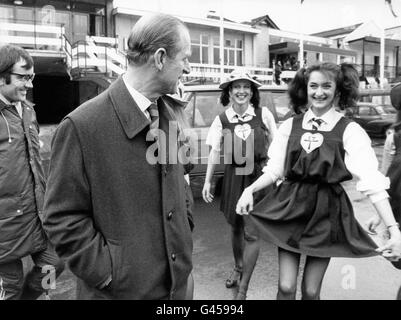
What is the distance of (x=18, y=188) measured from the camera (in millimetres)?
2631

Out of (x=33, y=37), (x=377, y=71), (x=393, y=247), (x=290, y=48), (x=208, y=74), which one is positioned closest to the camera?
(x=393, y=247)

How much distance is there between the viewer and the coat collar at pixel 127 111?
157cm

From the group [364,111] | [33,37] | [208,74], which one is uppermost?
[33,37]

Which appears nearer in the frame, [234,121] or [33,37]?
[234,121]

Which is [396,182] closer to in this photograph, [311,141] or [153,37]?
[311,141]

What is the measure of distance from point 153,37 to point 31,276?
209 centimetres

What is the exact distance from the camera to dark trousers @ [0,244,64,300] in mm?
2638

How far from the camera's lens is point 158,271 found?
65.6 inches

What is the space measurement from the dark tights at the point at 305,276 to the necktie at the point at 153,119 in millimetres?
1431

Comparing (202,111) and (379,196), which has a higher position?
(202,111)

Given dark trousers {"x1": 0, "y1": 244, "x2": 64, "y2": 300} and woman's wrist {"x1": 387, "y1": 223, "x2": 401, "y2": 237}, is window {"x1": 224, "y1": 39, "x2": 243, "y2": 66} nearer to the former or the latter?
dark trousers {"x1": 0, "y1": 244, "x2": 64, "y2": 300}

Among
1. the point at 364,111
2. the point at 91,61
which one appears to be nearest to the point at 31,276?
the point at 91,61

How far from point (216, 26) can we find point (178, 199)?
1013 inches

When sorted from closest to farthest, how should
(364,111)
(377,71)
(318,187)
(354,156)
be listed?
(354,156), (318,187), (364,111), (377,71)
